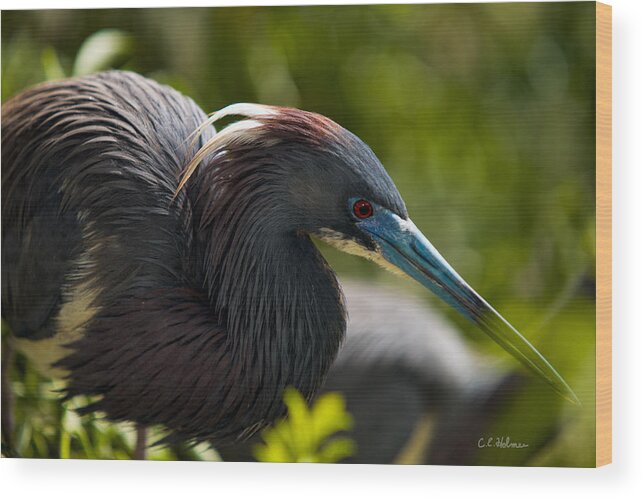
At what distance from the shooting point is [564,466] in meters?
3.01

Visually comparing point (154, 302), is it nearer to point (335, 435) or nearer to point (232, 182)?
point (232, 182)

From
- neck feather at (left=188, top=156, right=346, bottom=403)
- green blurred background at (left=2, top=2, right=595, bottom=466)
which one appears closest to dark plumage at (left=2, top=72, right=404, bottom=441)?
neck feather at (left=188, top=156, right=346, bottom=403)

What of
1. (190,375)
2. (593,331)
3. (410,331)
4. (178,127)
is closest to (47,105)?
(178,127)

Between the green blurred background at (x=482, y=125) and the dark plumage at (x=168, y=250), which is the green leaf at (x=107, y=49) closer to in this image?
the dark plumage at (x=168, y=250)

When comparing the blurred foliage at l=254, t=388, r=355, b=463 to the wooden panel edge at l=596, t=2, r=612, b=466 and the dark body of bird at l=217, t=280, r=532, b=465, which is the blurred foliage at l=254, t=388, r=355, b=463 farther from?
the wooden panel edge at l=596, t=2, r=612, b=466

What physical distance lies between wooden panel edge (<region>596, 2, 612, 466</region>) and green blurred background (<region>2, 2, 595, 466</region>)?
3 cm

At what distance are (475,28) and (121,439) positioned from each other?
1.65 m

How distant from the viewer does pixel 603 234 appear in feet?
9.87

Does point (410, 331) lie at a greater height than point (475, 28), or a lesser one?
lesser

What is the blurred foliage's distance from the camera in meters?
3.05
